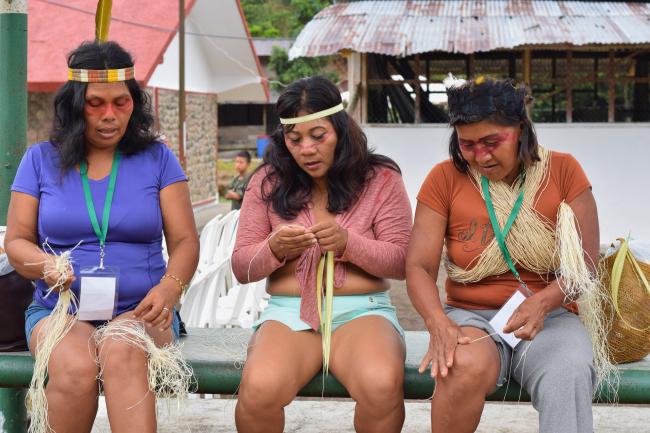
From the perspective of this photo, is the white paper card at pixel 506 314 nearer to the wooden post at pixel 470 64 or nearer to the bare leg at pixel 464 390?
the bare leg at pixel 464 390

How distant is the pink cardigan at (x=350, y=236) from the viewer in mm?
3379

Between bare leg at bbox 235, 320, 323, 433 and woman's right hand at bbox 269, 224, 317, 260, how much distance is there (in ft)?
0.96

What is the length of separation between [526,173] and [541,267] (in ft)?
1.13

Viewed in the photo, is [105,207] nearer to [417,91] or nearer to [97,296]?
[97,296]

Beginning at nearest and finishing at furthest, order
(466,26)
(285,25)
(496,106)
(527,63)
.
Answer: (496,106) → (466,26) → (527,63) → (285,25)

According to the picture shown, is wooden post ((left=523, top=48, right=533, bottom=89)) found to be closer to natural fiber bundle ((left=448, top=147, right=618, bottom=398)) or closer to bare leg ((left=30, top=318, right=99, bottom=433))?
natural fiber bundle ((left=448, top=147, right=618, bottom=398))

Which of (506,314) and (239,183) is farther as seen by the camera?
(239,183)

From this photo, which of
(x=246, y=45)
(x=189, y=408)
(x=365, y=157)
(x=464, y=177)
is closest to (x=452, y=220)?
(x=464, y=177)

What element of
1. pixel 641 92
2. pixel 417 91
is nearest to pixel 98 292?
pixel 417 91

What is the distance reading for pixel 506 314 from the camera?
10.6ft

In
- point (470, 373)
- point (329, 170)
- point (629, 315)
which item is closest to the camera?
point (470, 373)

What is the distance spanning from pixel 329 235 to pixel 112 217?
802 millimetres

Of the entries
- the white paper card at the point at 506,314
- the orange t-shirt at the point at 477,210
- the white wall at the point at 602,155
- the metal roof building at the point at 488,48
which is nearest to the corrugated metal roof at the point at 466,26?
the metal roof building at the point at 488,48

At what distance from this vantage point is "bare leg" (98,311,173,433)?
10.1 feet
